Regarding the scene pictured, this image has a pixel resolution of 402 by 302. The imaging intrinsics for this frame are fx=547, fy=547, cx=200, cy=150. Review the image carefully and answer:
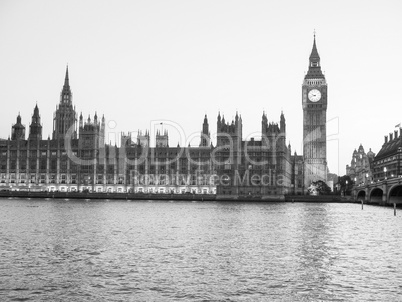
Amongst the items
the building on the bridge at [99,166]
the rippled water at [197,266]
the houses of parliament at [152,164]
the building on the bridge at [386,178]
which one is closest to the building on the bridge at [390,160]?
the building on the bridge at [386,178]

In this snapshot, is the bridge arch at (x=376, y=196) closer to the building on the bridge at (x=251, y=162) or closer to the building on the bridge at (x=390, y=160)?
the building on the bridge at (x=390, y=160)

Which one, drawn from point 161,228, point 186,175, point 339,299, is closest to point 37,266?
point 339,299

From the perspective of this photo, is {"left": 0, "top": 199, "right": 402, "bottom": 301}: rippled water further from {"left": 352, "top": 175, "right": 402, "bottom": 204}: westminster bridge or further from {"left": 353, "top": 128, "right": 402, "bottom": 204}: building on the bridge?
{"left": 353, "top": 128, "right": 402, "bottom": 204}: building on the bridge

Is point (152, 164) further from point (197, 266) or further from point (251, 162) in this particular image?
point (197, 266)

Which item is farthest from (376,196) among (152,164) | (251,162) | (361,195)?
(152,164)

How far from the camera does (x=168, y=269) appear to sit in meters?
30.3

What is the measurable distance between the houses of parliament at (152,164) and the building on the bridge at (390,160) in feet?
93.8

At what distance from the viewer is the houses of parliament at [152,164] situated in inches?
6506

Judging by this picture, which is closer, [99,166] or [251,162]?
[251,162]

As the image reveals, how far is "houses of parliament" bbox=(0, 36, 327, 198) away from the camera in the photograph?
165 metres

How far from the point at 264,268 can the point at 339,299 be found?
7.82m

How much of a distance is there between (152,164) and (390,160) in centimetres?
7512

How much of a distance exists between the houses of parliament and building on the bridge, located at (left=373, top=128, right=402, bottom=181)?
1126 inches

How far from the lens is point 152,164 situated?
181750mm
